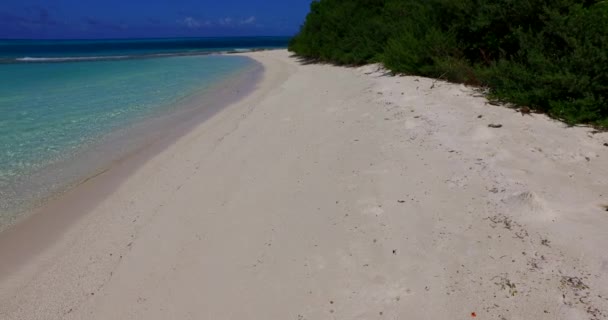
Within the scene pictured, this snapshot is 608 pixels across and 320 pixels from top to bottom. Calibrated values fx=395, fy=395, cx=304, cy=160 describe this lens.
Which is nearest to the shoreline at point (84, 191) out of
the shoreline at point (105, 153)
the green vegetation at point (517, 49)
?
the shoreline at point (105, 153)

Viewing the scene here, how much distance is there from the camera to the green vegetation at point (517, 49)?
514 centimetres

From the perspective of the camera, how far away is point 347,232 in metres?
3.20

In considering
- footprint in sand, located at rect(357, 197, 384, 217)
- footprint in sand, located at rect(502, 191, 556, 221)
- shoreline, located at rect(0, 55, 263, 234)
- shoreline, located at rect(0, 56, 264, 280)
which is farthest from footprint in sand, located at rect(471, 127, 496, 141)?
shoreline, located at rect(0, 55, 263, 234)

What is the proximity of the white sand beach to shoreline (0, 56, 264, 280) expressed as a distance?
0.10 feet

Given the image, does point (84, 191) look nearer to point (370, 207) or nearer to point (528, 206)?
point (370, 207)

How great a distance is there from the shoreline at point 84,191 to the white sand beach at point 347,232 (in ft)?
0.10

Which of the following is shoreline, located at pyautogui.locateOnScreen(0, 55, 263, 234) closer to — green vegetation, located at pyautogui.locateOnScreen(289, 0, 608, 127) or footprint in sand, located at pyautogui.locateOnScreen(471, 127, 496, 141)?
footprint in sand, located at pyautogui.locateOnScreen(471, 127, 496, 141)

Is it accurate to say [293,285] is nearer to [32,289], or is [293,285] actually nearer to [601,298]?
[601,298]

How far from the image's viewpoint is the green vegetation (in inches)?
202

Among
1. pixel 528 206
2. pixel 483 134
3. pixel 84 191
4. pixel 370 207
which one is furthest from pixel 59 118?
pixel 528 206

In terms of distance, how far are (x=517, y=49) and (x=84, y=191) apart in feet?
25.4

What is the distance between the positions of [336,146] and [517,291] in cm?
322

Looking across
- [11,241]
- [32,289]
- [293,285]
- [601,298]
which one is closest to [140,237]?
[32,289]

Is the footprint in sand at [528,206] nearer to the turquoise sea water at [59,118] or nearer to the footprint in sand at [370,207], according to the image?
the footprint in sand at [370,207]
